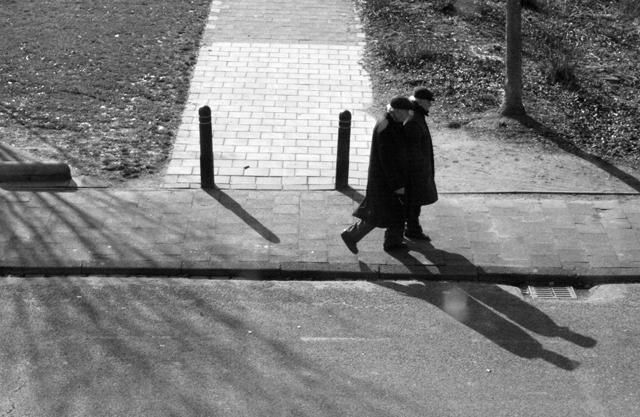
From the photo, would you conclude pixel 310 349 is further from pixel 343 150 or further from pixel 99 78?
pixel 99 78

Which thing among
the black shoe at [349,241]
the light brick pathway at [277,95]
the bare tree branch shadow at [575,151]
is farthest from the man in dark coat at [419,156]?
the bare tree branch shadow at [575,151]

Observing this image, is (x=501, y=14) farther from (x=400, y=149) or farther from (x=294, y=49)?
(x=400, y=149)

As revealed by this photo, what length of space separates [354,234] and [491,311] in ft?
4.92

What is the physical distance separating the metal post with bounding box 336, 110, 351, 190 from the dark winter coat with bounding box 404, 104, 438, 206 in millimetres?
1549

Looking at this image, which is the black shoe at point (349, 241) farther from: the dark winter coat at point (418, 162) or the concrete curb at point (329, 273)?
the dark winter coat at point (418, 162)

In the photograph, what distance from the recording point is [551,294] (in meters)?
8.30

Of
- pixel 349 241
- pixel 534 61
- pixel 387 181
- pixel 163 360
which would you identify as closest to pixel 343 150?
pixel 349 241

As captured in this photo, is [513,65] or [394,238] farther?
[513,65]

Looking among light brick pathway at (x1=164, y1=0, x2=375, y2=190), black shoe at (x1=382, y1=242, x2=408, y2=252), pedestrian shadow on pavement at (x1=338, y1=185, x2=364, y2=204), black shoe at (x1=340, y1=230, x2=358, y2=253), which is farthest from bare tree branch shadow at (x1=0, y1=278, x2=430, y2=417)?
light brick pathway at (x1=164, y1=0, x2=375, y2=190)

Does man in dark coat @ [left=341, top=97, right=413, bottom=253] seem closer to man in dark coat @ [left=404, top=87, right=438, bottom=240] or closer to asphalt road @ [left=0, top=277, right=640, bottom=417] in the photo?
man in dark coat @ [left=404, top=87, right=438, bottom=240]

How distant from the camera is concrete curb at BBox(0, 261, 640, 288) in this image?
8375 millimetres

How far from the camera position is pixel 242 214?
945 cm

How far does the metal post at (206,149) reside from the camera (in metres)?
9.79

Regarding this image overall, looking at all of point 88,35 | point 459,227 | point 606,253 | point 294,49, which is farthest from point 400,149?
point 88,35
